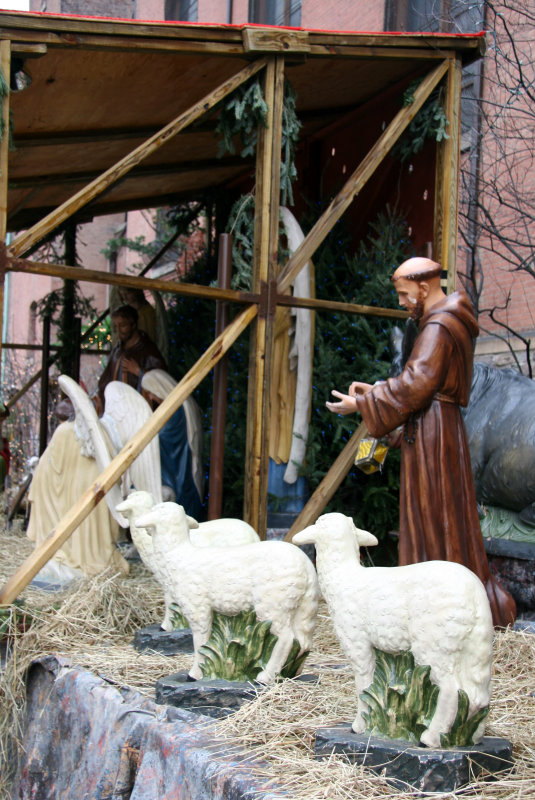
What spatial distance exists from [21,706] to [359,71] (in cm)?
490

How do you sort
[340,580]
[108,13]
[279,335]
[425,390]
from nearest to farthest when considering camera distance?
[340,580] < [425,390] < [279,335] < [108,13]

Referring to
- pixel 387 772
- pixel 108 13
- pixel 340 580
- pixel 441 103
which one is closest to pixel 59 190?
pixel 441 103

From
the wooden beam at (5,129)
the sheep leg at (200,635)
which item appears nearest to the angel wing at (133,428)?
the wooden beam at (5,129)

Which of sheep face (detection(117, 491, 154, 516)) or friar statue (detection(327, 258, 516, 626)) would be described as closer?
friar statue (detection(327, 258, 516, 626))

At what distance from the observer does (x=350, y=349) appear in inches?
316

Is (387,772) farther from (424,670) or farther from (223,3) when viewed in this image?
(223,3)

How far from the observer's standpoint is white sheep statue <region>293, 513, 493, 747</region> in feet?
11.0

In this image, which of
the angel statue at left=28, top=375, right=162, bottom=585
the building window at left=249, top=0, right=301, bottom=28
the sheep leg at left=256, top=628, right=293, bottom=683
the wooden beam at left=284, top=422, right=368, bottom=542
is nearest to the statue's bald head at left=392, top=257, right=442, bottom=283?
the sheep leg at left=256, top=628, right=293, bottom=683

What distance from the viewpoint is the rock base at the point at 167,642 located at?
212 inches

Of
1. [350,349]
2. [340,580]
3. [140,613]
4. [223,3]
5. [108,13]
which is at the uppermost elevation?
[108,13]

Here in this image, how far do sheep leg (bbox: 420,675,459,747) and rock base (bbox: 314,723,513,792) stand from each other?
37mm

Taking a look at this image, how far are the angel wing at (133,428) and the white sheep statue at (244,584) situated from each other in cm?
269

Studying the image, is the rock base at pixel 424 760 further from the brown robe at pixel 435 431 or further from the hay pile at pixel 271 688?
the brown robe at pixel 435 431

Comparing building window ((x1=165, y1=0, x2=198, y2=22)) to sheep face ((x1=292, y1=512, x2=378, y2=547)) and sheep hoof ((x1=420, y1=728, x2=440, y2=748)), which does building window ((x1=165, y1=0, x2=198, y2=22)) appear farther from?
sheep hoof ((x1=420, y1=728, x2=440, y2=748))
